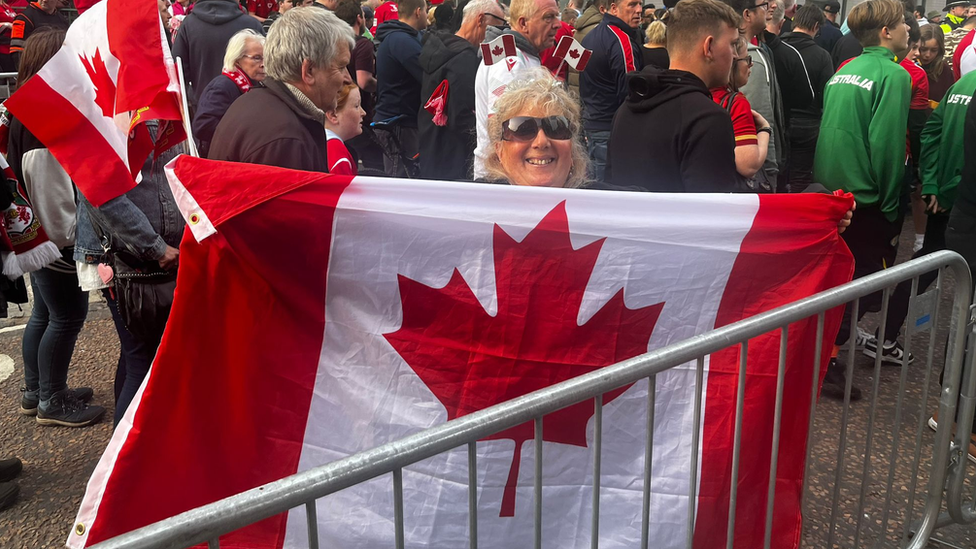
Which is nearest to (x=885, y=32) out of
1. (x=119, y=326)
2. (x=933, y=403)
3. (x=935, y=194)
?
(x=935, y=194)

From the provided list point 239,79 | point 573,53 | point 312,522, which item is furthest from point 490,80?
point 312,522

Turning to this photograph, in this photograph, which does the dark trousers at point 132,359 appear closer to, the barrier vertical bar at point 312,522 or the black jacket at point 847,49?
the barrier vertical bar at point 312,522

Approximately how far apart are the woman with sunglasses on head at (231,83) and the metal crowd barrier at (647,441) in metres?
3.32

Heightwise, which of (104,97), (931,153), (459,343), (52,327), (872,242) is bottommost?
(52,327)

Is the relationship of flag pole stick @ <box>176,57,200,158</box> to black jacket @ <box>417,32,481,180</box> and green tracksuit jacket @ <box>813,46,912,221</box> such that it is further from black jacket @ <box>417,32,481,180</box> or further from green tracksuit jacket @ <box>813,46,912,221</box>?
green tracksuit jacket @ <box>813,46,912,221</box>

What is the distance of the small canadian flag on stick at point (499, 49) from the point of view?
17.0 feet

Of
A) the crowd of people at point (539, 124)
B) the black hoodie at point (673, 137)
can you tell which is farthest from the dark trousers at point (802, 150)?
the black hoodie at point (673, 137)

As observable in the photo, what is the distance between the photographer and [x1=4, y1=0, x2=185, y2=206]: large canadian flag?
9.60 feet

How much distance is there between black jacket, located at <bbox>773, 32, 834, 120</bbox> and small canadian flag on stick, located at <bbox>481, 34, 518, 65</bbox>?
1.88m

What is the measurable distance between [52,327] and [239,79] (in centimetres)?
173

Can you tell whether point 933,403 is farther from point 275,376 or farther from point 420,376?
point 275,376

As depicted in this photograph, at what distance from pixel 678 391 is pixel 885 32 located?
3.18m

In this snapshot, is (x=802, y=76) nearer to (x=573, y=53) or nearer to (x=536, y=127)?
(x=573, y=53)

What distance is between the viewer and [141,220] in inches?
120
